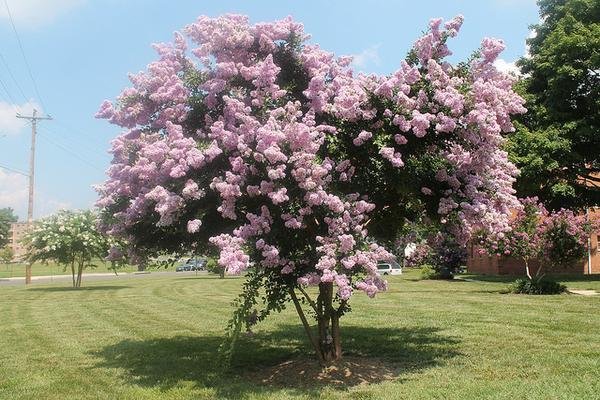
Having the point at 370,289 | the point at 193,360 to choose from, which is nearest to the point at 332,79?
the point at 370,289

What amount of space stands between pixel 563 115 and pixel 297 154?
24981 millimetres

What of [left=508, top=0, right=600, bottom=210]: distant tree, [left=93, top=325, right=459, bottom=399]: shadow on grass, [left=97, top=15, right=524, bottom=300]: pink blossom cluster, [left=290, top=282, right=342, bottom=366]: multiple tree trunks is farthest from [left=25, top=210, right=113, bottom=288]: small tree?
[left=290, top=282, right=342, bottom=366]: multiple tree trunks

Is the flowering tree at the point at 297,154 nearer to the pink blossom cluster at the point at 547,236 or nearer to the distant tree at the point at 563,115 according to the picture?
the pink blossom cluster at the point at 547,236

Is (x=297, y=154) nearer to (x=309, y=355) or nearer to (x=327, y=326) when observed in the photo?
(x=327, y=326)

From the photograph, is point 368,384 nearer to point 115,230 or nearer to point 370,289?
point 370,289

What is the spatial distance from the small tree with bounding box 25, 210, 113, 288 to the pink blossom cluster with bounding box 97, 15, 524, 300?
2208 centimetres

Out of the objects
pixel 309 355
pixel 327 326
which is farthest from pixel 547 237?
pixel 327 326

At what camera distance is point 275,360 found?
35.3 feet

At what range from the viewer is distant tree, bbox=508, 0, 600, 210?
27.7m

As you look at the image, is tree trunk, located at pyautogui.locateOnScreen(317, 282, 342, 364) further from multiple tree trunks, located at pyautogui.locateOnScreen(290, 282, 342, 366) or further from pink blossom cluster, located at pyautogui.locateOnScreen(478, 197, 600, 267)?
pink blossom cluster, located at pyautogui.locateOnScreen(478, 197, 600, 267)

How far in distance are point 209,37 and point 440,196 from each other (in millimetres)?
4390

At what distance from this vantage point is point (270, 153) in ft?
25.1

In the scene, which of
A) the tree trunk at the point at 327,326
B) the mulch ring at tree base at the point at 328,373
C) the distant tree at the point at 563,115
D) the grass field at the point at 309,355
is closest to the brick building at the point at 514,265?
the distant tree at the point at 563,115

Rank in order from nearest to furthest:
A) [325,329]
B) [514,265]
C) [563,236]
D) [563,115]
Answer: [325,329]
[563,236]
[563,115]
[514,265]
